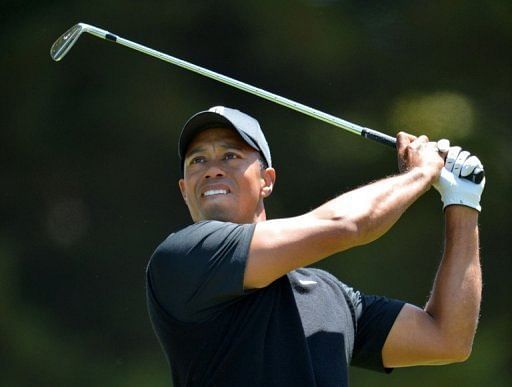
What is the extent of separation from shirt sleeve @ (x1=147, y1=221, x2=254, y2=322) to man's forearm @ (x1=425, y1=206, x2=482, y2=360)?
20.4 inches

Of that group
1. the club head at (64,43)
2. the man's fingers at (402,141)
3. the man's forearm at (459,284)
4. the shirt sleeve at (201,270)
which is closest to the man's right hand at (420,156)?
the man's fingers at (402,141)

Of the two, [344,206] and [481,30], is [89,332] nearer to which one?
[481,30]

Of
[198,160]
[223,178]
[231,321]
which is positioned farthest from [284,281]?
[198,160]

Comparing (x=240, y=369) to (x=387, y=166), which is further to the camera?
(x=387, y=166)

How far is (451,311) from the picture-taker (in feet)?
8.71

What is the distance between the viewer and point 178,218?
4.51 meters

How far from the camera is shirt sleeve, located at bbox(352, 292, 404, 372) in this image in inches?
105

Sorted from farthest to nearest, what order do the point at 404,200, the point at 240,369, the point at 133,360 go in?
the point at 133,360, the point at 404,200, the point at 240,369

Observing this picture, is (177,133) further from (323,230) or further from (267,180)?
(323,230)

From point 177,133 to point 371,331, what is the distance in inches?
77.5

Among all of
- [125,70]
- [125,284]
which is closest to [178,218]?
[125,284]

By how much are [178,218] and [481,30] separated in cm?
134

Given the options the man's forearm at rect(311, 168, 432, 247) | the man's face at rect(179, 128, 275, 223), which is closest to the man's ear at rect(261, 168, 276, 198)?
the man's face at rect(179, 128, 275, 223)

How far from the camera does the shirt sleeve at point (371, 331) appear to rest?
2.66 m
